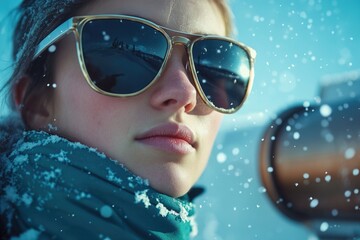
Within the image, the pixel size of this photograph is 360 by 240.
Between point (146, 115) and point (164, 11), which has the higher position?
point (164, 11)

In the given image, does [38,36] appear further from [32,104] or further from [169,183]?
[169,183]

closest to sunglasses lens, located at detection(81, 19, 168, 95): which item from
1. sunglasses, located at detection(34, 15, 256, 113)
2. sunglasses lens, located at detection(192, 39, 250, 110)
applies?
sunglasses, located at detection(34, 15, 256, 113)

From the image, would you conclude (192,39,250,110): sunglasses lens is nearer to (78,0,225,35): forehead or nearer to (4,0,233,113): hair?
(78,0,225,35): forehead

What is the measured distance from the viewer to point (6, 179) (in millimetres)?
750

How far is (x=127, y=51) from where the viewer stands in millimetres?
796

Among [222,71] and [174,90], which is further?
[222,71]

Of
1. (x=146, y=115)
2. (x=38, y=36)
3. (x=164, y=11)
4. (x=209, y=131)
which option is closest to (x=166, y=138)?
(x=146, y=115)

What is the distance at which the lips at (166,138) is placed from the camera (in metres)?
0.79

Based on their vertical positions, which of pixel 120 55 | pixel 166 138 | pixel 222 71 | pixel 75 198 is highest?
pixel 222 71

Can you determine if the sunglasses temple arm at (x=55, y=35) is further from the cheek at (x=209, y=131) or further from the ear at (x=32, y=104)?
the cheek at (x=209, y=131)

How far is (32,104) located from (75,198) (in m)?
0.32

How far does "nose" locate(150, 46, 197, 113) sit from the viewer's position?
79cm

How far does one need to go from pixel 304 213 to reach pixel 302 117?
0.41 m

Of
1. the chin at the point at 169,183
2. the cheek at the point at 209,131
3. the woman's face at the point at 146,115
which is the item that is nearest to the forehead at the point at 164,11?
the woman's face at the point at 146,115
